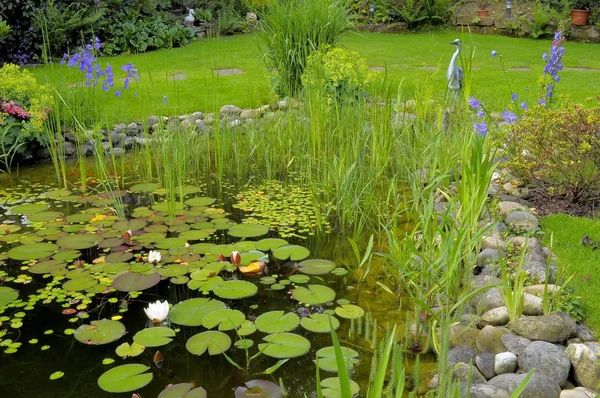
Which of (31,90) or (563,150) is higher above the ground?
(31,90)

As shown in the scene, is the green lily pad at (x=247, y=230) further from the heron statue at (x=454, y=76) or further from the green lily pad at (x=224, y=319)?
the heron statue at (x=454, y=76)

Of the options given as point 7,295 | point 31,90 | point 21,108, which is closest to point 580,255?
point 7,295

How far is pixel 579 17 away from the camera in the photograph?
1085cm

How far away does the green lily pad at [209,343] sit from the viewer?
93.9 inches

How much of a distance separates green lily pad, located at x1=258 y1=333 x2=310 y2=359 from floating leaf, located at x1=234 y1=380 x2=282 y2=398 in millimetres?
164

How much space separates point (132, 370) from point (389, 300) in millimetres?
1244

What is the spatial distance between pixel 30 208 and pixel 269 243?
65.4 inches

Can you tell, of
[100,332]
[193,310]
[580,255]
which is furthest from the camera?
[580,255]

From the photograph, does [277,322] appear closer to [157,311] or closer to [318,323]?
[318,323]

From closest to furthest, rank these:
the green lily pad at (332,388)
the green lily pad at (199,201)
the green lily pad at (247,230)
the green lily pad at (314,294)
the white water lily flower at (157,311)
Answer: the green lily pad at (332,388) < the white water lily flower at (157,311) < the green lily pad at (314,294) < the green lily pad at (247,230) < the green lily pad at (199,201)

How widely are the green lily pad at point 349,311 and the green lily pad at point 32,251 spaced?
5.22 ft

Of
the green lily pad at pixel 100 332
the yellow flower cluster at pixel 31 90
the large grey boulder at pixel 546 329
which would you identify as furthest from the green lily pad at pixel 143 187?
the large grey boulder at pixel 546 329

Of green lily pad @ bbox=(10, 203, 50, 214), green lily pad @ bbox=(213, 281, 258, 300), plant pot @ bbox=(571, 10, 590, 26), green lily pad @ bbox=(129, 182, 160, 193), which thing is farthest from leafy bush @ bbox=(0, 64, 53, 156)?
plant pot @ bbox=(571, 10, 590, 26)

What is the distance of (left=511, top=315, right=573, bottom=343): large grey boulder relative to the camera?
2.35 m
